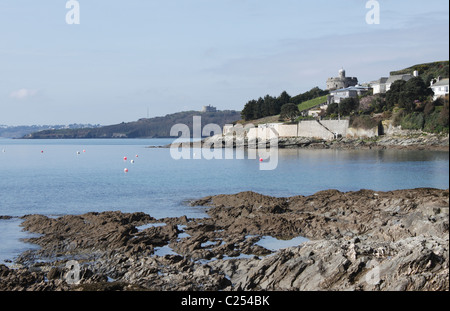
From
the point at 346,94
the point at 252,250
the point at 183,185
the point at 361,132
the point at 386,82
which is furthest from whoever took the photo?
the point at 346,94

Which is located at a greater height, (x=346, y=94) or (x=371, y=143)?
(x=346, y=94)

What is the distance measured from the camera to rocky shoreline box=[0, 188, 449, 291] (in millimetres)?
10445

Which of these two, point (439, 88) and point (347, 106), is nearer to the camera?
point (439, 88)

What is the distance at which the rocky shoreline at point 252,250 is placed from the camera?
10.4 m

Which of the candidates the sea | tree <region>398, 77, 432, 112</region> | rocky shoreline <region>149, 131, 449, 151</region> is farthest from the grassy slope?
the sea

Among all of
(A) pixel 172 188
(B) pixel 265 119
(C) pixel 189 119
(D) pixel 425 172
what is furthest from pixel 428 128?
(C) pixel 189 119

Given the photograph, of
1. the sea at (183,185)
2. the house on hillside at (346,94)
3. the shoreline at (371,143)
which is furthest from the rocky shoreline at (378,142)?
the house on hillside at (346,94)

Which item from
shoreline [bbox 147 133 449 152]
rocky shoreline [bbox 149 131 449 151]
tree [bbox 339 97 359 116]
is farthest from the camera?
tree [bbox 339 97 359 116]

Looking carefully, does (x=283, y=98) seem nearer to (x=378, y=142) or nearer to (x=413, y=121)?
(x=378, y=142)

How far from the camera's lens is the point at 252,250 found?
13.5m

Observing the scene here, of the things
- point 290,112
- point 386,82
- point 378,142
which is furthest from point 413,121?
point 290,112

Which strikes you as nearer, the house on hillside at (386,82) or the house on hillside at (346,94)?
the house on hillside at (386,82)

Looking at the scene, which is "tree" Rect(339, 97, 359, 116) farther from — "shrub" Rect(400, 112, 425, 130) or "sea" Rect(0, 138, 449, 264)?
"sea" Rect(0, 138, 449, 264)

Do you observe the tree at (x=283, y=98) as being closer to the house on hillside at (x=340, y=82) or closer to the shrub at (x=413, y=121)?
the house on hillside at (x=340, y=82)
